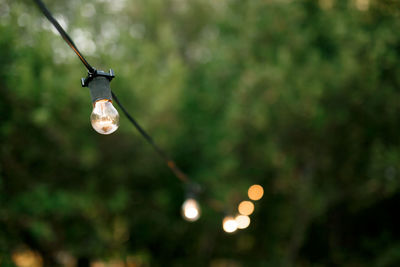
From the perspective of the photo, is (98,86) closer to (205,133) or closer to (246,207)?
(205,133)

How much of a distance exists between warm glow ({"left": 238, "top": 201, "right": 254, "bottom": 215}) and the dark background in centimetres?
47

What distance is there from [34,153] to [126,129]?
149 cm

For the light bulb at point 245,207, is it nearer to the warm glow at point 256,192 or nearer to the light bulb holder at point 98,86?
the warm glow at point 256,192

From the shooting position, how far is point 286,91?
6133mm

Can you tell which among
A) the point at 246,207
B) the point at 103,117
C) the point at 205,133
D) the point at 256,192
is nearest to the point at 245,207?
the point at 246,207

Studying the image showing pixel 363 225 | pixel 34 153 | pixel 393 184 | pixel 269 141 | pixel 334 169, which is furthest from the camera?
pixel 363 225

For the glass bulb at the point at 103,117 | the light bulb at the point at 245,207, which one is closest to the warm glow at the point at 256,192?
the light bulb at the point at 245,207

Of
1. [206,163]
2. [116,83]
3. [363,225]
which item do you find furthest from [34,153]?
[363,225]

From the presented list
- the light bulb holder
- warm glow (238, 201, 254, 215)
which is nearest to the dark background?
warm glow (238, 201, 254, 215)

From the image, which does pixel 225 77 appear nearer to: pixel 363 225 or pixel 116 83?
pixel 116 83

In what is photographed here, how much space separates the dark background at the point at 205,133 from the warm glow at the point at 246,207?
0.47 metres

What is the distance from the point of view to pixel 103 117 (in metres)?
1.45

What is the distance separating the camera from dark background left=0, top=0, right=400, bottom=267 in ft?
16.0

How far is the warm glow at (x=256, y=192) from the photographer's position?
753 centimetres
